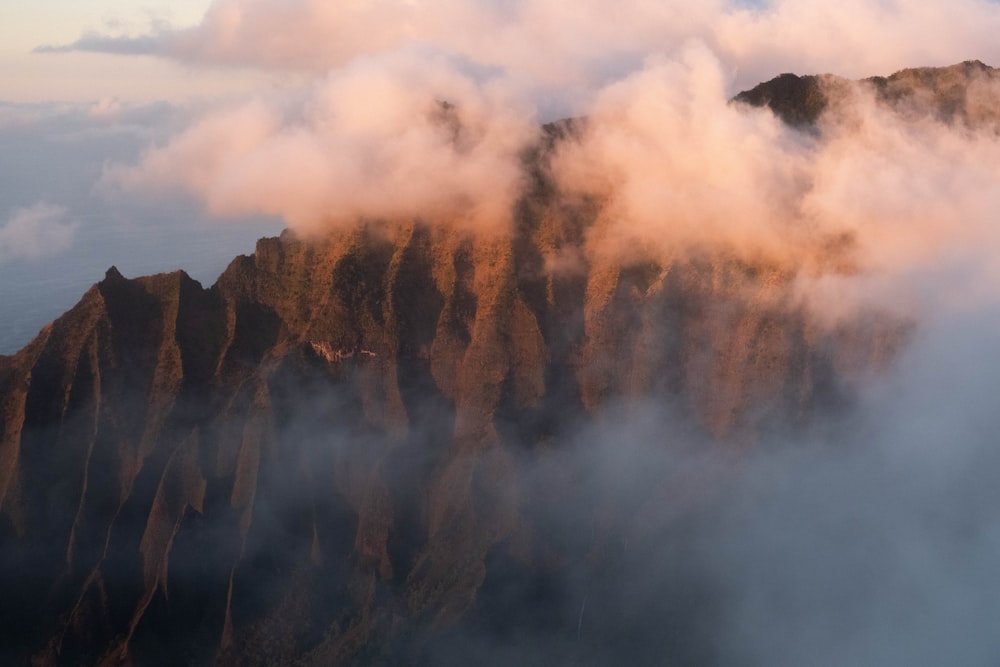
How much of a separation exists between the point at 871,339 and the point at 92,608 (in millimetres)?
53847

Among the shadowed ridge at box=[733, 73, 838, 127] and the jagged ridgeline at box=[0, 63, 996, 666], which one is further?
the shadowed ridge at box=[733, 73, 838, 127]

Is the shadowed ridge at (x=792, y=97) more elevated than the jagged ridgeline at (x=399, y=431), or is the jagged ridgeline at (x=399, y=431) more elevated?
the shadowed ridge at (x=792, y=97)

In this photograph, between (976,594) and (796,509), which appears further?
(796,509)

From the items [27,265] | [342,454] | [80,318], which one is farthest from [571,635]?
[27,265]

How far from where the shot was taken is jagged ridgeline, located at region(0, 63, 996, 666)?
186 ft

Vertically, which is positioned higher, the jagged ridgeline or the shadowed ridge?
the shadowed ridge

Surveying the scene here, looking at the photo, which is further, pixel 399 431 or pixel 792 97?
pixel 792 97

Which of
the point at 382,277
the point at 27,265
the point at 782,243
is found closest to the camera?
the point at 782,243

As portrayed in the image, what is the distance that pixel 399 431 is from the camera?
62.2 m

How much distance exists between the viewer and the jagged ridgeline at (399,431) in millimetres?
56812

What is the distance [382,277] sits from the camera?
64875 mm

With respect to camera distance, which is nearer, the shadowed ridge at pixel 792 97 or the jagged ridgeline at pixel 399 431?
the jagged ridgeline at pixel 399 431

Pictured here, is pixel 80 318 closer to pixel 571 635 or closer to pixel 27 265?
pixel 571 635

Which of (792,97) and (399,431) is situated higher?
(792,97)
